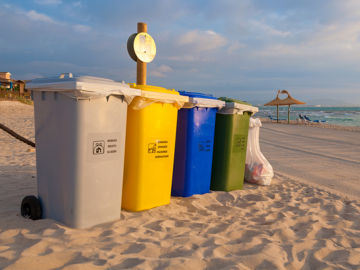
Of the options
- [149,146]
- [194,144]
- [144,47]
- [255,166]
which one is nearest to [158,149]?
[149,146]

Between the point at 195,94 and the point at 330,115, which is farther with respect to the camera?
the point at 330,115

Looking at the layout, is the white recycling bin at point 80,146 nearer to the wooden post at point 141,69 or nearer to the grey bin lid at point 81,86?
the grey bin lid at point 81,86

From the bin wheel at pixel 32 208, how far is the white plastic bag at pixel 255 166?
3.12 meters

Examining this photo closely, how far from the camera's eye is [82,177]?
249cm

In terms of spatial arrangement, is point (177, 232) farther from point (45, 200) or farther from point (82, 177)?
point (45, 200)

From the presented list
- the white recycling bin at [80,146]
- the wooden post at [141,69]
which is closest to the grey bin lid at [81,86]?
the white recycling bin at [80,146]

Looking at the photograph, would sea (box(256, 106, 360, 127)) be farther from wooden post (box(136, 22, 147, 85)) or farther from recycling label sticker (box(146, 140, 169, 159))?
recycling label sticker (box(146, 140, 169, 159))

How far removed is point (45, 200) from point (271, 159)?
5.98 meters

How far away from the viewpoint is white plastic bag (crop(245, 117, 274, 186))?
4.64 m

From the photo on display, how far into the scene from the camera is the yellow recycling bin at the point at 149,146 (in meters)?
2.96

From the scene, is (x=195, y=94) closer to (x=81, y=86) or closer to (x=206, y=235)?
(x=81, y=86)

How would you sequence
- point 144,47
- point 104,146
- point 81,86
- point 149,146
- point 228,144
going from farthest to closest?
1. point 228,144
2. point 144,47
3. point 149,146
4. point 104,146
5. point 81,86

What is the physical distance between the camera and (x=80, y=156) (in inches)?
96.4

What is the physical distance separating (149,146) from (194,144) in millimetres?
747
